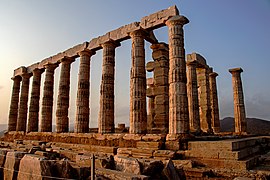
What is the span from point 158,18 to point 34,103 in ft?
55.2

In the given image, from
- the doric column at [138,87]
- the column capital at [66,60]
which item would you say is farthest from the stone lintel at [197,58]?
the column capital at [66,60]

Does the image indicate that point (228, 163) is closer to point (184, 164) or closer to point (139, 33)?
point (184, 164)

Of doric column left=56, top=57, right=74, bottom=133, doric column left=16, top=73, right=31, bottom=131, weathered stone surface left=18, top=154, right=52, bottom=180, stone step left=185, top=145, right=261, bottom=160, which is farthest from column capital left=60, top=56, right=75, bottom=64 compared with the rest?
stone step left=185, top=145, right=261, bottom=160

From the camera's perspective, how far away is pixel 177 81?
1266 centimetres

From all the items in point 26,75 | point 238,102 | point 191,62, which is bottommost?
point 238,102

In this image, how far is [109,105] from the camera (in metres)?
16.4

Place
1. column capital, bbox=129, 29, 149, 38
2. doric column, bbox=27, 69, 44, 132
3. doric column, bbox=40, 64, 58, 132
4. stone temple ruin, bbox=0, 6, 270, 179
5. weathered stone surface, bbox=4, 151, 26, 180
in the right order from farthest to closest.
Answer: doric column, bbox=27, 69, 44, 132 < doric column, bbox=40, 64, 58, 132 < column capital, bbox=129, 29, 149, 38 < stone temple ruin, bbox=0, 6, 270, 179 < weathered stone surface, bbox=4, 151, 26, 180

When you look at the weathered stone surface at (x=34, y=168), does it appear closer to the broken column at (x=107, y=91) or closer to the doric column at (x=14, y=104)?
the broken column at (x=107, y=91)

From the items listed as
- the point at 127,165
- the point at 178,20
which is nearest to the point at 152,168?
the point at 127,165

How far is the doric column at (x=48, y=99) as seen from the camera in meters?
21.8

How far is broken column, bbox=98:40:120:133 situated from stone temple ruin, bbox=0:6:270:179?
0.07 metres

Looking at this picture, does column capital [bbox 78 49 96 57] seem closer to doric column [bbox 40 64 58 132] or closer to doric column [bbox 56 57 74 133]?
doric column [bbox 56 57 74 133]

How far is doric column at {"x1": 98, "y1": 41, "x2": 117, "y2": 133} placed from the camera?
1600 centimetres

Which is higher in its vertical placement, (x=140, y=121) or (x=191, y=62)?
(x=191, y=62)
